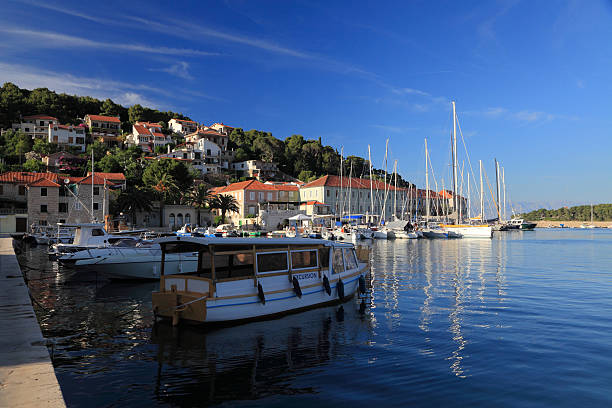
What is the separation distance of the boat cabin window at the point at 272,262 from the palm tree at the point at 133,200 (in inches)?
2086

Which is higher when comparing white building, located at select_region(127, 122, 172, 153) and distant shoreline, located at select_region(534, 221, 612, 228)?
white building, located at select_region(127, 122, 172, 153)

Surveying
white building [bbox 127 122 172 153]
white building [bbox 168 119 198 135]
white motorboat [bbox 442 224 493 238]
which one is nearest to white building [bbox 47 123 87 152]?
white building [bbox 127 122 172 153]

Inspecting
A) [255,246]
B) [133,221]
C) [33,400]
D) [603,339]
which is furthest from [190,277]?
[133,221]

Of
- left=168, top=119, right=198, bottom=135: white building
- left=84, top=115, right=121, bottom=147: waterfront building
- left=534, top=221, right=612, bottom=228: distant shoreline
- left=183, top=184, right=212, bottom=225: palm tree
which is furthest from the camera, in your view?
left=534, top=221, right=612, bottom=228: distant shoreline

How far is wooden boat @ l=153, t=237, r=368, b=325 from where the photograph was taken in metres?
12.4

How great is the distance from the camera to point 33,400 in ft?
17.7

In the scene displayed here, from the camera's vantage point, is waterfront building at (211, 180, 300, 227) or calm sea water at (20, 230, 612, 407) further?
waterfront building at (211, 180, 300, 227)

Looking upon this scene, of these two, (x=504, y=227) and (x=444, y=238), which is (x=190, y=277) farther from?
(x=504, y=227)

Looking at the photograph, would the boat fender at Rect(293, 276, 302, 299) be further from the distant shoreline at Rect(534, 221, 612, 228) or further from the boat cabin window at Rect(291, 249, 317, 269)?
the distant shoreline at Rect(534, 221, 612, 228)

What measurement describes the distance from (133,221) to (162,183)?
8.44 metres

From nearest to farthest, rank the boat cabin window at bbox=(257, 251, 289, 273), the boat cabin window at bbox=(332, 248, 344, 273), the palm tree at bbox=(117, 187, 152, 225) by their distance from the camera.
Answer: the boat cabin window at bbox=(257, 251, 289, 273), the boat cabin window at bbox=(332, 248, 344, 273), the palm tree at bbox=(117, 187, 152, 225)

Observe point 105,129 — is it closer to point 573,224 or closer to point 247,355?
point 247,355

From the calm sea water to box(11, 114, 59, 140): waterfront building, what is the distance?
104 meters

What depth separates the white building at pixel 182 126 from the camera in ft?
433
